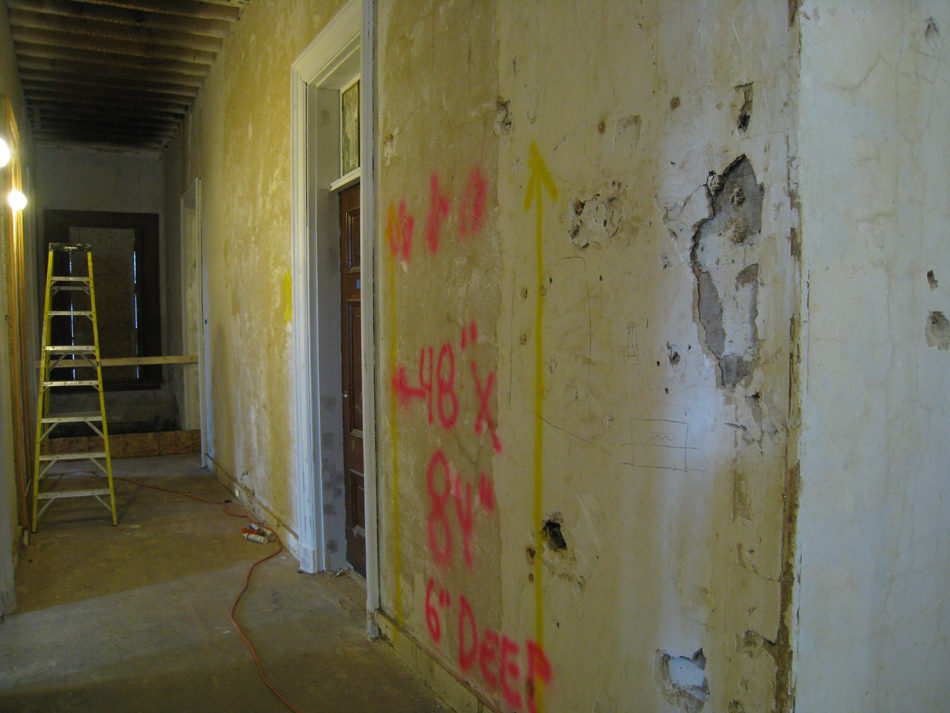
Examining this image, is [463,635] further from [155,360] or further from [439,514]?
[155,360]

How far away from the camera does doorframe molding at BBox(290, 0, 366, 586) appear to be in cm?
379

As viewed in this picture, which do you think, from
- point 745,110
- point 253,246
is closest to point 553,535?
point 745,110

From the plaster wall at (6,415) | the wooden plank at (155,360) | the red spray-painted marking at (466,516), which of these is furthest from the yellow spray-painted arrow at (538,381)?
the wooden plank at (155,360)

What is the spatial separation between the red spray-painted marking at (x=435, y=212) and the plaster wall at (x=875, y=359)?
1.36 m

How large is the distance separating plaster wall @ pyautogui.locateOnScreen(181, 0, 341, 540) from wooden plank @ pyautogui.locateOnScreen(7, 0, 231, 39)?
0.23 m

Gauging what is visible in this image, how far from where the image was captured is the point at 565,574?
71.7 inches

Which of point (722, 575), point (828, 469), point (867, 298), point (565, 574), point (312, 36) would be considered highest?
point (312, 36)

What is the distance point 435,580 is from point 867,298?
180cm

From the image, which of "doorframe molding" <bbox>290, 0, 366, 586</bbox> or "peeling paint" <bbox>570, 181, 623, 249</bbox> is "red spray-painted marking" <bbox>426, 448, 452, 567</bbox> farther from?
"doorframe molding" <bbox>290, 0, 366, 586</bbox>

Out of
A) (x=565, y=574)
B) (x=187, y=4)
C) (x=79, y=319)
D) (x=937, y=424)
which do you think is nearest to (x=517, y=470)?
(x=565, y=574)

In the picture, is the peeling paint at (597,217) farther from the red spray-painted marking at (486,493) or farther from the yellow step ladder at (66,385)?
the yellow step ladder at (66,385)

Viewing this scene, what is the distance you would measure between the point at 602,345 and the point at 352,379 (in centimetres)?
232

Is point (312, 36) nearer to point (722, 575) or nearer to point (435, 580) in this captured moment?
point (435, 580)

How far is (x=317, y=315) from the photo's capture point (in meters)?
3.79
